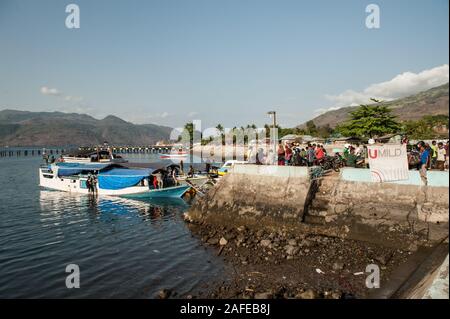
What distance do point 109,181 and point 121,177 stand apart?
1.72m

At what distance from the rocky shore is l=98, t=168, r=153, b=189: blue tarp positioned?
15690 millimetres

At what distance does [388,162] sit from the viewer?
626 inches

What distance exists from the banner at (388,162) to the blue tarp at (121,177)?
2130 centimetres

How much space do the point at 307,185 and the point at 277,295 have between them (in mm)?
8319

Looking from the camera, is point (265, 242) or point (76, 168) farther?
point (76, 168)

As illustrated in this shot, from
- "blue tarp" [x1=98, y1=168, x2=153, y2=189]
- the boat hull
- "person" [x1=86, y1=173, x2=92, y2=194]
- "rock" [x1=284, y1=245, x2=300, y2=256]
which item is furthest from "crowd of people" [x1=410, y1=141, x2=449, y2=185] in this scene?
"person" [x1=86, y1=173, x2=92, y2=194]

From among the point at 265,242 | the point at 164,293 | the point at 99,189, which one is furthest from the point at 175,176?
the point at 164,293

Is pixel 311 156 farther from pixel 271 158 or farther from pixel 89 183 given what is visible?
pixel 89 183

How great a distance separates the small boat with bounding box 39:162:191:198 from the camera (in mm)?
30500

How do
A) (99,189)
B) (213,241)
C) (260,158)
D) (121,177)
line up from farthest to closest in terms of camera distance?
(99,189) → (121,177) → (260,158) → (213,241)

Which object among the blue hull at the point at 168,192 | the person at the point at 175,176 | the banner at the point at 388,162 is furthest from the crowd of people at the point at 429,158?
the person at the point at 175,176

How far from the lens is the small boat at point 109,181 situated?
30.5m

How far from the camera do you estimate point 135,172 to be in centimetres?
3131
